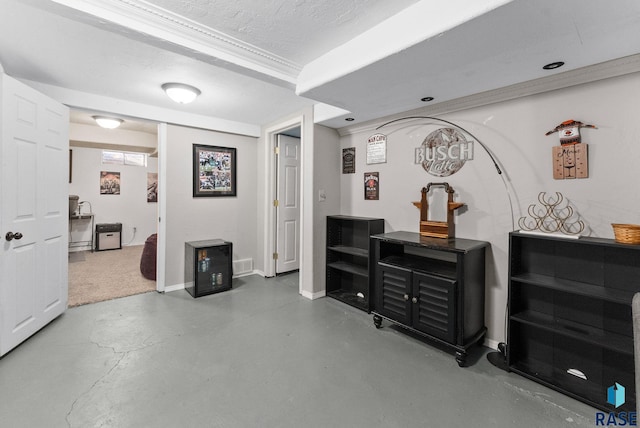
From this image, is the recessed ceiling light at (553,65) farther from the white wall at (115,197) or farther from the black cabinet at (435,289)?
the white wall at (115,197)

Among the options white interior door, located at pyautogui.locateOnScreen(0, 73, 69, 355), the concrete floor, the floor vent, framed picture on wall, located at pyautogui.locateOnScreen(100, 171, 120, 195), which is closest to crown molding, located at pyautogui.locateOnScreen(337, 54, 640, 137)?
the concrete floor

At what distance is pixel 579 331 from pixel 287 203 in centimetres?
362

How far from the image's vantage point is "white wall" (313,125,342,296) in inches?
137

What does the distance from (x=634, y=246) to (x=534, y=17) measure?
1386 mm

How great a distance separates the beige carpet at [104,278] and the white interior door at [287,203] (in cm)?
191

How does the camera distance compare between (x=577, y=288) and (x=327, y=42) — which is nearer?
(x=577, y=288)

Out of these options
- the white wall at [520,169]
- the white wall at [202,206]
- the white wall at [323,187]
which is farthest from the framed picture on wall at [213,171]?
the white wall at [520,169]

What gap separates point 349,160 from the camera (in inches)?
143

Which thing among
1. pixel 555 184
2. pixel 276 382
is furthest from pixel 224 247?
pixel 555 184

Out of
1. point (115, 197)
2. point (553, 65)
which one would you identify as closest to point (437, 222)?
point (553, 65)

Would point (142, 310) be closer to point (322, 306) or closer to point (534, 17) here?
point (322, 306)

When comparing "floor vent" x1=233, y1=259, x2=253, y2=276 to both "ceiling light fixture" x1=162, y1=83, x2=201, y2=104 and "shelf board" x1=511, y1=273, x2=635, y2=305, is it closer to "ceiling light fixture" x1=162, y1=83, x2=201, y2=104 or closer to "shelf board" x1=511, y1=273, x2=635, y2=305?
"ceiling light fixture" x1=162, y1=83, x2=201, y2=104

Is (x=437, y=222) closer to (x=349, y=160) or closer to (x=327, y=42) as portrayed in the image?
(x=349, y=160)

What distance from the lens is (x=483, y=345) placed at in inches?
95.8
